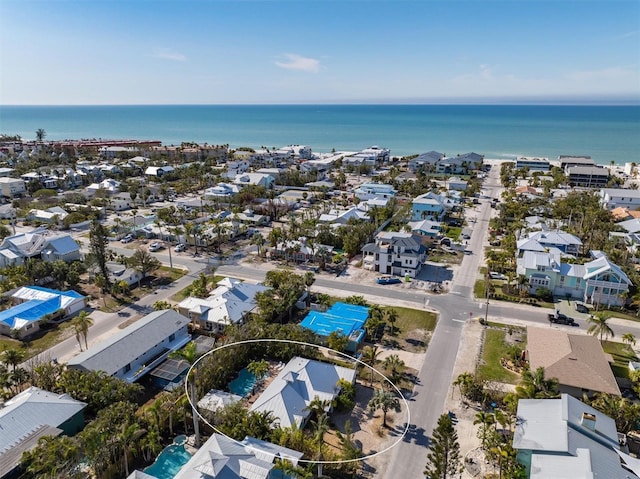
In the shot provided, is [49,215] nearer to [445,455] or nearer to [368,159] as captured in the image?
[445,455]

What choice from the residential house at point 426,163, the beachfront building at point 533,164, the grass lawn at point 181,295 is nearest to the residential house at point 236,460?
the grass lawn at point 181,295

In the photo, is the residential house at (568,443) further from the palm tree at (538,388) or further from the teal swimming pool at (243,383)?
the teal swimming pool at (243,383)

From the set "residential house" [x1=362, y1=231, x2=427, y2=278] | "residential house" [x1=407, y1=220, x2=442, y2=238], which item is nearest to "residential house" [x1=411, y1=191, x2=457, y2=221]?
"residential house" [x1=407, y1=220, x2=442, y2=238]

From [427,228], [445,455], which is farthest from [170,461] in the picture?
[427,228]

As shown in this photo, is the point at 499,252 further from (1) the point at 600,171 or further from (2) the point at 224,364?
(1) the point at 600,171

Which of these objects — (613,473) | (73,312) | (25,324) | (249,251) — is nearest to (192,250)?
(249,251)

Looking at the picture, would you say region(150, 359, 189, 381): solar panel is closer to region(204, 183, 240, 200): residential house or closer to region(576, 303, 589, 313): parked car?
region(576, 303, 589, 313): parked car
